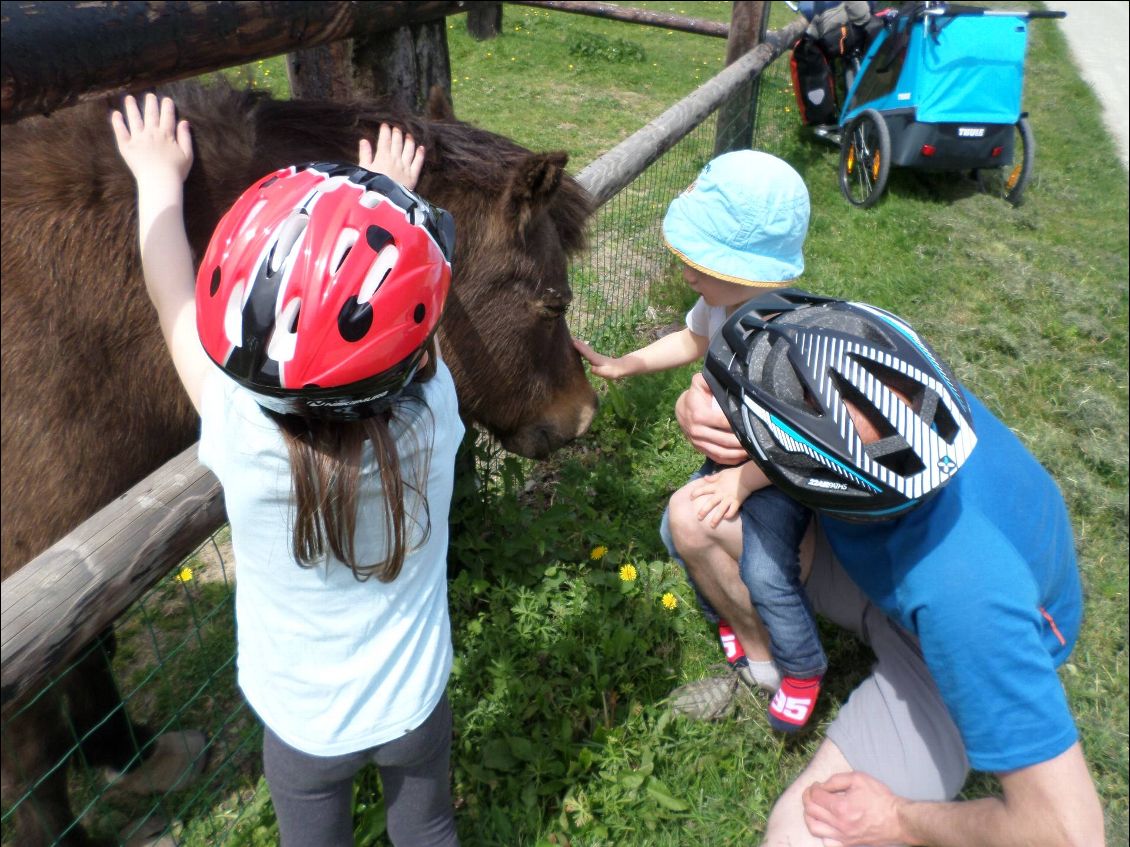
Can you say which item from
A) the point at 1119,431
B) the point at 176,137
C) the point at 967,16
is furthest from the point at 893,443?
the point at 967,16

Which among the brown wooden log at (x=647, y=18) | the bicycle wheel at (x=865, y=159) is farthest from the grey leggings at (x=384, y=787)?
the bicycle wheel at (x=865, y=159)

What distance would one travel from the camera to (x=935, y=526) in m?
1.82

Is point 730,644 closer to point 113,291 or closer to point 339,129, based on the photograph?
point 339,129

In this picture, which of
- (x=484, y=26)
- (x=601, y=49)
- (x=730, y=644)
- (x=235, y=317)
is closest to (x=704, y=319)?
(x=730, y=644)

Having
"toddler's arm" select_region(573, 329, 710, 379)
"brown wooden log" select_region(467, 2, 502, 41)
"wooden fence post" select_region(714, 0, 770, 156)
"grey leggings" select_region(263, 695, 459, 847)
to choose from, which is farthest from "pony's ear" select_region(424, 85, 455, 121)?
"brown wooden log" select_region(467, 2, 502, 41)

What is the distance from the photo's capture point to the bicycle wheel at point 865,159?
278 inches

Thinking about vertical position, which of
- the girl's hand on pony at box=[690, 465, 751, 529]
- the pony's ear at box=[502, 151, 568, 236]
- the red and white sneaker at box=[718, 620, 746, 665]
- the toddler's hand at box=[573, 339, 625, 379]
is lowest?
the red and white sneaker at box=[718, 620, 746, 665]

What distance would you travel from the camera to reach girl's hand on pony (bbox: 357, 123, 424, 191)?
6.98 feet

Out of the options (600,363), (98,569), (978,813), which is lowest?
(978,813)

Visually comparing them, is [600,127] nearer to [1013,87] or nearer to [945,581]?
[1013,87]

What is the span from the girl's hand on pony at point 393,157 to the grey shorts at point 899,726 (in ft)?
5.85

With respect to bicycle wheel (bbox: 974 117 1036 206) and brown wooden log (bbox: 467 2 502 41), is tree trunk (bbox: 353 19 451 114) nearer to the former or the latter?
bicycle wheel (bbox: 974 117 1036 206)

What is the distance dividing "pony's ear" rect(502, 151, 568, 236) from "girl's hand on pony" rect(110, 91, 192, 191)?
0.83 meters

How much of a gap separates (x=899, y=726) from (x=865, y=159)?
20.7ft
